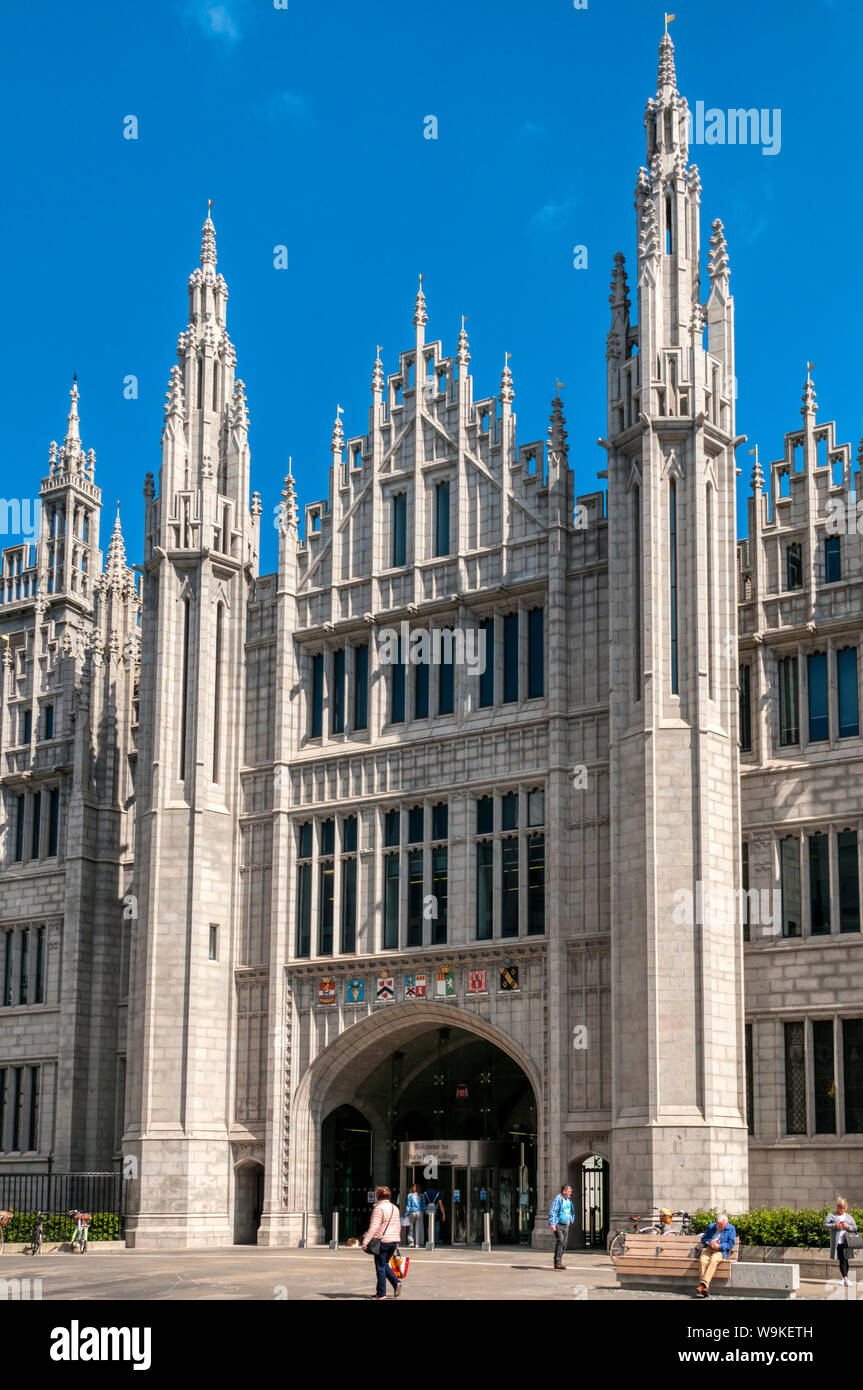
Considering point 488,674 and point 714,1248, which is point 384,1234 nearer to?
point 714,1248

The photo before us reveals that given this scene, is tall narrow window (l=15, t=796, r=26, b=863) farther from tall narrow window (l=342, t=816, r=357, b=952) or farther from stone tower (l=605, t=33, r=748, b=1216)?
stone tower (l=605, t=33, r=748, b=1216)

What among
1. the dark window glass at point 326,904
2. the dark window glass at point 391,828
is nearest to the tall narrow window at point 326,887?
the dark window glass at point 326,904

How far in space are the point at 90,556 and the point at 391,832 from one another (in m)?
31.6

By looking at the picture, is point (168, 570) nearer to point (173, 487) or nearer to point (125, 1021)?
point (173, 487)

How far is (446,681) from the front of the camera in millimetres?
46719

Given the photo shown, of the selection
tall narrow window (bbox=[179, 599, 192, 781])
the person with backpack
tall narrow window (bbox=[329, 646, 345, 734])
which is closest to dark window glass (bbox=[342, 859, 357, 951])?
tall narrow window (bbox=[329, 646, 345, 734])

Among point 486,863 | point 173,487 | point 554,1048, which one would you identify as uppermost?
point 173,487

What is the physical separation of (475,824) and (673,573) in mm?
8710

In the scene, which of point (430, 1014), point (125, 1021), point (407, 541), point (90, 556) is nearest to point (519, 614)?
point (407, 541)

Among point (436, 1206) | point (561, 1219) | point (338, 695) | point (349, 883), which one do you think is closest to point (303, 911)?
point (349, 883)

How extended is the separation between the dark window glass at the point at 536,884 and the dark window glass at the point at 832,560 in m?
9.47

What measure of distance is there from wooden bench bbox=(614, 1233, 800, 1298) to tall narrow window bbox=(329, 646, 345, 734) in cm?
2120

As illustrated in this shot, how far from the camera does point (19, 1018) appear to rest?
5725 cm

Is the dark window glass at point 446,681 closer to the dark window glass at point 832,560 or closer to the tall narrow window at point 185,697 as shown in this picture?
the tall narrow window at point 185,697
